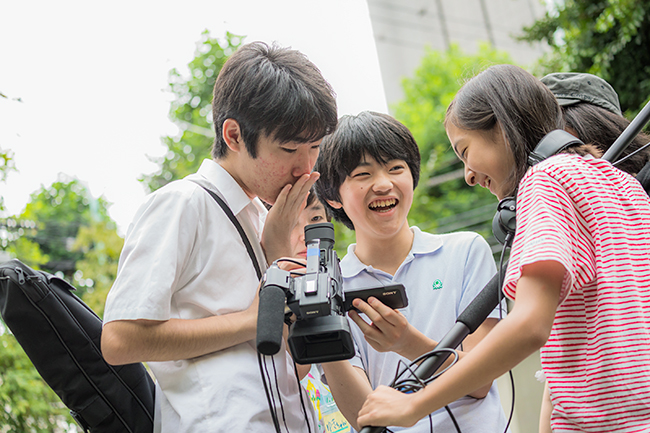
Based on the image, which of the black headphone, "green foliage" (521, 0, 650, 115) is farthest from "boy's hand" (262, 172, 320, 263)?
"green foliage" (521, 0, 650, 115)

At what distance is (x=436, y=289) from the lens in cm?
189

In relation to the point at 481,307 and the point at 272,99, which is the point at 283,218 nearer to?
the point at 272,99

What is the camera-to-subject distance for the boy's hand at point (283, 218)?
5.42 ft

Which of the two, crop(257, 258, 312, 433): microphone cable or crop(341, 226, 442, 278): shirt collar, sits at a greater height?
crop(341, 226, 442, 278): shirt collar

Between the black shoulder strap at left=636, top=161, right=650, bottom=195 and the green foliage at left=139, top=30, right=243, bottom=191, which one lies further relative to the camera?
the green foliage at left=139, top=30, right=243, bottom=191

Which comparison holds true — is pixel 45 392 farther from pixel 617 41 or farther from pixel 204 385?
pixel 617 41

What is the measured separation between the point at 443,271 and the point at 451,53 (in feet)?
75.3

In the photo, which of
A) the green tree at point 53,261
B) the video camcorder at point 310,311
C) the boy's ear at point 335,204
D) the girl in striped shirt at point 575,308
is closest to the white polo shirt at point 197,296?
the video camcorder at point 310,311

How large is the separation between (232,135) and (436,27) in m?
29.5

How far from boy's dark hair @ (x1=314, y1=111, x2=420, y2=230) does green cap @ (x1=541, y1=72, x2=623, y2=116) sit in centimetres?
57

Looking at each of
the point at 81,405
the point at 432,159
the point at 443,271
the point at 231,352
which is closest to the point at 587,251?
the point at 443,271

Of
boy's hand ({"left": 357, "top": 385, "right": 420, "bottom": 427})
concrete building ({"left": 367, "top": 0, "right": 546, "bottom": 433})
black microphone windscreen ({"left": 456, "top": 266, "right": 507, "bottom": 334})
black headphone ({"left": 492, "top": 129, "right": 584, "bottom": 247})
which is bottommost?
boy's hand ({"left": 357, "top": 385, "right": 420, "bottom": 427})

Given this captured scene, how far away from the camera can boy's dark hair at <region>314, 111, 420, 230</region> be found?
6.75ft

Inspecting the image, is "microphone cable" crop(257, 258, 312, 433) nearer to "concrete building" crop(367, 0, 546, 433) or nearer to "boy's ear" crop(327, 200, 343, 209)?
"boy's ear" crop(327, 200, 343, 209)
